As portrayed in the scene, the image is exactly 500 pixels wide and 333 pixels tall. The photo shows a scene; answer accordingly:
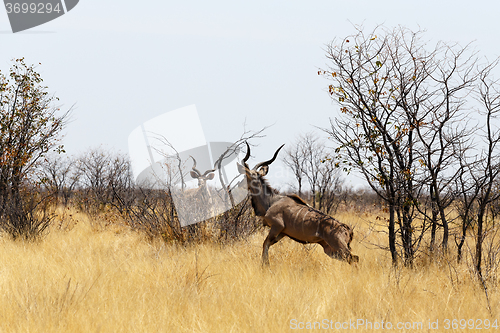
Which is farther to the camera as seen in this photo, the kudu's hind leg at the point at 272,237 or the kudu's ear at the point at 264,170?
the kudu's ear at the point at 264,170

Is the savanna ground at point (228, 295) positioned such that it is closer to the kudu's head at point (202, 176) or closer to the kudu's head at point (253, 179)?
the kudu's head at point (253, 179)

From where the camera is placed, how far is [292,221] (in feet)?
21.4

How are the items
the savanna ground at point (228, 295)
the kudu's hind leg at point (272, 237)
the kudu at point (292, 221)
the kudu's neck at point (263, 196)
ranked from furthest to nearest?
the kudu's neck at point (263, 196)
the kudu's hind leg at point (272, 237)
the kudu at point (292, 221)
the savanna ground at point (228, 295)

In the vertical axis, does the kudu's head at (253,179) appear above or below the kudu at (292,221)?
above

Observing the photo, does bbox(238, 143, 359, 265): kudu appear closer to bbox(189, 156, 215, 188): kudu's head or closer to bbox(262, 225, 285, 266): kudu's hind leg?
bbox(262, 225, 285, 266): kudu's hind leg

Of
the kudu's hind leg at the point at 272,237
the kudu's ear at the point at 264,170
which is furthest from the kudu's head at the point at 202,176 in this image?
the kudu's hind leg at the point at 272,237

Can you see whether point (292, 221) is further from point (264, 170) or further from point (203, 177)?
point (203, 177)

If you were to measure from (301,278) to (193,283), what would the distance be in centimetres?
161

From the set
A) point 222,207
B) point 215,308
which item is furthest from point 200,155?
point 215,308

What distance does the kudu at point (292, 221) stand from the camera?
6.20 meters

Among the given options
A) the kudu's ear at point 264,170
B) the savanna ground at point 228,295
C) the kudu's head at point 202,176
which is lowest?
the savanna ground at point 228,295

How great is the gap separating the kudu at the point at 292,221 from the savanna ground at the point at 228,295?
1.04ft

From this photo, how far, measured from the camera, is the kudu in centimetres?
620

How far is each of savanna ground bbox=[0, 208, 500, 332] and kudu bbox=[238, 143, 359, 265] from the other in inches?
12.5
